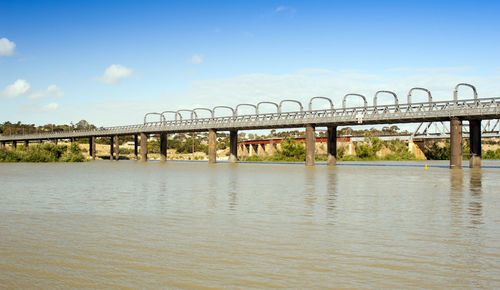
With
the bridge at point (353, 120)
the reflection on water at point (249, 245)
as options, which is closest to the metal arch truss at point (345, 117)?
the bridge at point (353, 120)

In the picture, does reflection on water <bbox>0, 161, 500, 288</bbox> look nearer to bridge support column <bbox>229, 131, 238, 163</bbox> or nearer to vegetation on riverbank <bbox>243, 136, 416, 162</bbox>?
bridge support column <bbox>229, 131, 238, 163</bbox>

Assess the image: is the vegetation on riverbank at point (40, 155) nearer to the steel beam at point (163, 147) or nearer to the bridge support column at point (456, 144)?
the steel beam at point (163, 147)

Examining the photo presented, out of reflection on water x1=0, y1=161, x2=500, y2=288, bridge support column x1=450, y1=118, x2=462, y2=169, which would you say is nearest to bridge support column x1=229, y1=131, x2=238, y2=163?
bridge support column x1=450, y1=118, x2=462, y2=169

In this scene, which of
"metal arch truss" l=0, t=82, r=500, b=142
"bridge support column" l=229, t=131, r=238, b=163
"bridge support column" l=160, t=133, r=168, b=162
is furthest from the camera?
"bridge support column" l=160, t=133, r=168, b=162

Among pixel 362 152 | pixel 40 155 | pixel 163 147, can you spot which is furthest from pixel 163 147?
pixel 362 152

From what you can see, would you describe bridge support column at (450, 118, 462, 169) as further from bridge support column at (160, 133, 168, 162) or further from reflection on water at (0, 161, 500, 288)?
bridge support column at (160, 133, 168, 162)

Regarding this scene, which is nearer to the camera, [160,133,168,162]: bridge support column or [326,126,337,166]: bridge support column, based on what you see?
[326,126,337,166]: bridge support column

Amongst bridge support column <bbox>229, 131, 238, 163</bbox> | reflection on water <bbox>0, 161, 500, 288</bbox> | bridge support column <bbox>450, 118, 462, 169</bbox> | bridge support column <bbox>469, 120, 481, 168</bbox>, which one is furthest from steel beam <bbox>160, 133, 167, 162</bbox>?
reflection on water <bbox>0, 161, 500, 288</bbox>

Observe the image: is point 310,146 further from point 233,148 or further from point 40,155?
point 40,155

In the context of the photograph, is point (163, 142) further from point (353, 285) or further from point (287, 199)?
point (353, 285)

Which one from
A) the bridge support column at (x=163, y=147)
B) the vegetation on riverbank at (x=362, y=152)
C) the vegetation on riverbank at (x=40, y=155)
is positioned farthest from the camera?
the vegetation on riverbank at (x=362, y=152)

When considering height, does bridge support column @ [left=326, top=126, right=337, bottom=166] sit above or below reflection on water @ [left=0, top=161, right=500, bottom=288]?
above

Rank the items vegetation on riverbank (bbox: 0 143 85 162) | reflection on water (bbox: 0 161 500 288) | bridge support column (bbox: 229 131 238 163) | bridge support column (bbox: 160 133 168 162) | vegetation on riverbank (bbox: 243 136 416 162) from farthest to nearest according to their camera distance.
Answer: vegetation on riverbank (bbox: 243 136 416 162) → bridge support column (bbox: 160 133 168 162) → bridge support column (bbox: 229 131 238 163) → vegetation on riverbank (bbox: 0 143 85 162) → reflection on water (bbox: 0 161 500 288)

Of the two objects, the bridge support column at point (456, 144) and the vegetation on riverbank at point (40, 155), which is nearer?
the bridge support column at point (456, 144)
